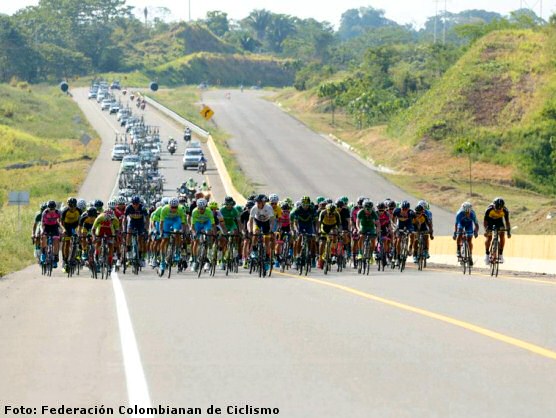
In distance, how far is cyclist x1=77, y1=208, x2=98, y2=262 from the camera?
28781 millimetres

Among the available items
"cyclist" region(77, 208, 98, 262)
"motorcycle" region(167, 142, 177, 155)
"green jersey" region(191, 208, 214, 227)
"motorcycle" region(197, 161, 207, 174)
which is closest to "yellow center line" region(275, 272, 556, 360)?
"green jersey" region(191, 208, 214, 227)

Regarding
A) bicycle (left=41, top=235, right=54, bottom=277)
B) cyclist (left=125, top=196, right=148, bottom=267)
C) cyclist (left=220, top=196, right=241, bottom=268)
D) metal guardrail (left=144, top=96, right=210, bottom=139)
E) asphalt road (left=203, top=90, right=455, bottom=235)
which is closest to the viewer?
cyclist (left=220, top=196, right=241, bottom=268)

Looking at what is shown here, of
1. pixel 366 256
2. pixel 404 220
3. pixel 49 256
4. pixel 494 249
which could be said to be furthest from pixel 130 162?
pixel 494 249

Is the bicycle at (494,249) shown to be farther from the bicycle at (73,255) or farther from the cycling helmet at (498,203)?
the bicycle at (73,255)

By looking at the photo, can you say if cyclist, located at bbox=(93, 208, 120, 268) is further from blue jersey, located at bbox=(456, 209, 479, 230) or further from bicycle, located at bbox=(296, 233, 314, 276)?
blue jersey, located at bbox=(456, 209, 479, 230)

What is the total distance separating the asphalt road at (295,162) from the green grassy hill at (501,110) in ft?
20.7

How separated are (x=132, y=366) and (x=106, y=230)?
1682 centimetres

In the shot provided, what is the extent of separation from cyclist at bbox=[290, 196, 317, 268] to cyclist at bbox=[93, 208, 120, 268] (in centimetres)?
393

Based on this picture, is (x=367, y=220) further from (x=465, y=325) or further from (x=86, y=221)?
(x=465, y=325)

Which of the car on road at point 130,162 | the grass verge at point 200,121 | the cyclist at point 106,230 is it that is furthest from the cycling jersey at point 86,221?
the car on road at point 130,162

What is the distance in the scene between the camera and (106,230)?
93.2 ft

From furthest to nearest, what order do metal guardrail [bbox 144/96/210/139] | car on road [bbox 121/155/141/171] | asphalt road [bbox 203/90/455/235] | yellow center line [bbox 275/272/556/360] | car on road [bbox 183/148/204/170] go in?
metal guardrail [bbox 144/96/210/139] → car on road [bbox 183/148/204/170] → car on road [bbox 121/155/141/171] → asphalt road [bbox 203/90/455/235] → yellow center line [bbox 275/272/556/360]

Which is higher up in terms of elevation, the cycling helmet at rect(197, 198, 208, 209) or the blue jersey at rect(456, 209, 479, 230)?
the cycling helmet at rect(197, 198, 208, 209)

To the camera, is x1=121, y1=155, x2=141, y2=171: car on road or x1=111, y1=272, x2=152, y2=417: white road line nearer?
x1=111, y1=272, x2=152, y2=417: white road line
